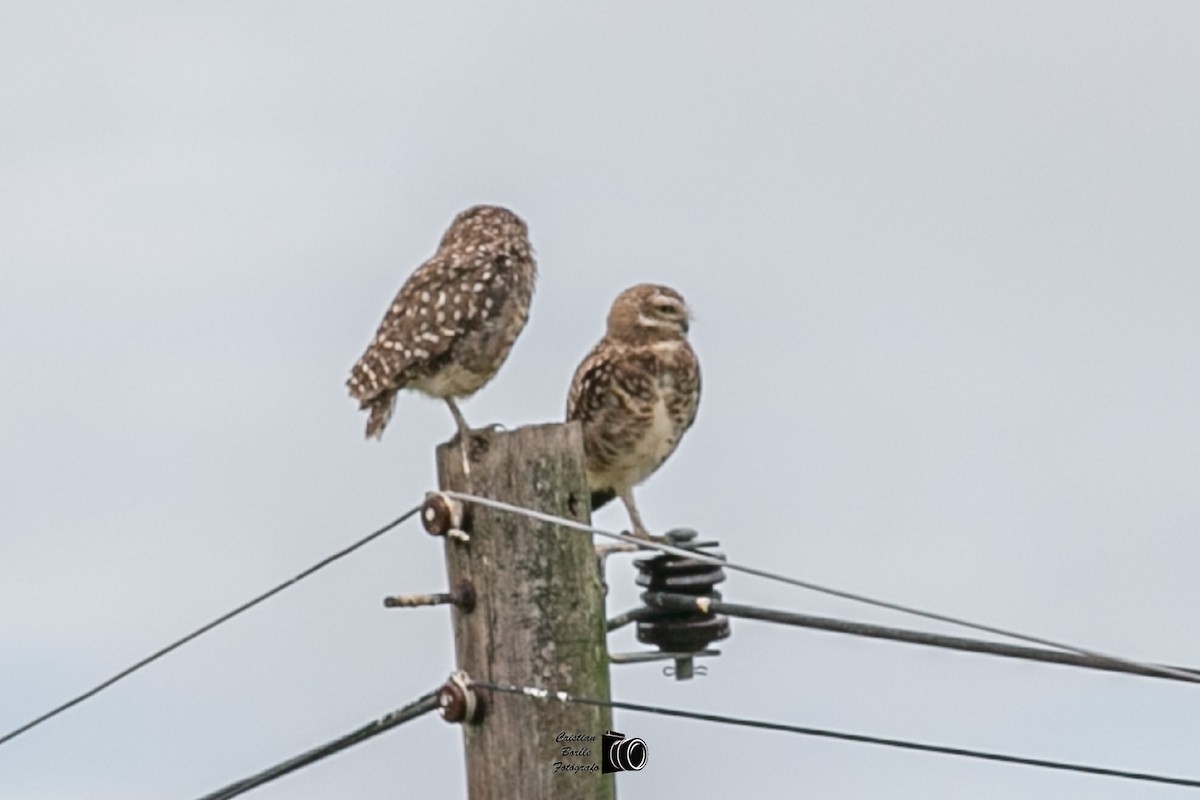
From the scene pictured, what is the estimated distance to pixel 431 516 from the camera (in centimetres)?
774

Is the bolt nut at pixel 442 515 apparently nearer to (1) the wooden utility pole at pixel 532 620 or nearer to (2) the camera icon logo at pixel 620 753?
(1) the wooden utility pole at pixel 532 620

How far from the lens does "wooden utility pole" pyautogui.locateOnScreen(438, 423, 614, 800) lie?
7602 mm

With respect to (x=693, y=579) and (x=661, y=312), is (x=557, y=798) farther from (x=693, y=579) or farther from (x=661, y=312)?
(x=661, y=312)

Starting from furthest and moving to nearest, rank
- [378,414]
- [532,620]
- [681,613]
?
[378,414]
[681,613]
[532,620]

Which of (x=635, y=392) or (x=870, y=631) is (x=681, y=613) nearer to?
(x=870, y=631)

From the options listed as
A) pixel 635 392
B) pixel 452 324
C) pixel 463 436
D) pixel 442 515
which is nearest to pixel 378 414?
pixel 452 324

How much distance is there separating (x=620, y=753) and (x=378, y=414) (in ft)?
12.0

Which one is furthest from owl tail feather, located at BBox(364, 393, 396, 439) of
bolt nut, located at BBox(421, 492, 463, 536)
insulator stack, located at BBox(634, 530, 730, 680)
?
bolt nut, located at BBox(421, 492, 463, 536)

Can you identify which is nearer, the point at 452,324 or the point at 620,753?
the point at 620,753

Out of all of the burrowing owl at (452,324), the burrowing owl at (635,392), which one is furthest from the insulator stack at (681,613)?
the burrowing owl at (635,392)

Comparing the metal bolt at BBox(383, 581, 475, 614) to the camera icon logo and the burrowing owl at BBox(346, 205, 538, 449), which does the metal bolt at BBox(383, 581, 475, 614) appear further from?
the burrowing owl at BBox(346, 205, 538, 449)

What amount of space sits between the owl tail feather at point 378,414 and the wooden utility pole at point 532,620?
326 cm

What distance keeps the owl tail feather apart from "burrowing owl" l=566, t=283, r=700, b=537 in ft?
3.99

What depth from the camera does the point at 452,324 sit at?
11109mm
